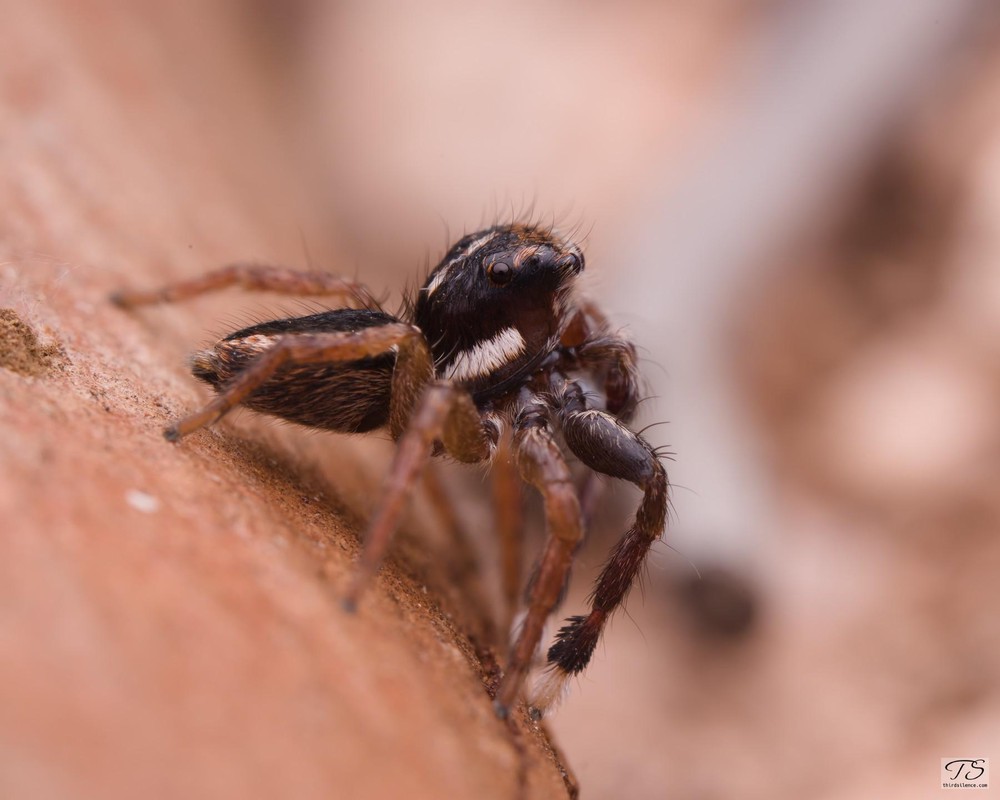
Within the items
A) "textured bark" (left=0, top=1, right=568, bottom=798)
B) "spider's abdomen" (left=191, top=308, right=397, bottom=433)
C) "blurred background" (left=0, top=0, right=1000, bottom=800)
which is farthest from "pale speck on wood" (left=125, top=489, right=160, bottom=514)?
"blurred background" (left=0, top=0, right=1000, bottom=800)

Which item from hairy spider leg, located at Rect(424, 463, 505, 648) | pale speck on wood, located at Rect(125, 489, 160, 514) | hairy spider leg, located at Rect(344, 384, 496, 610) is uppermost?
hairy spider leg, located at Rect(344, 384, 496, 610)

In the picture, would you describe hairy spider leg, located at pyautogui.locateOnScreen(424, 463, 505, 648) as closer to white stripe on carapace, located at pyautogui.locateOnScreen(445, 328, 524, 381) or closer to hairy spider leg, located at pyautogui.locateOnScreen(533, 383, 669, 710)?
hairy spider leg, located at pyautogui.locateOnScreen(533, 383, 669, 710)

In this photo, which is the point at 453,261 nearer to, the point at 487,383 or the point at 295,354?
the point at 487,383

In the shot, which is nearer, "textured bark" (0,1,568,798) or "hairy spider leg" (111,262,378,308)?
"textured bark" (0,1,568,798)

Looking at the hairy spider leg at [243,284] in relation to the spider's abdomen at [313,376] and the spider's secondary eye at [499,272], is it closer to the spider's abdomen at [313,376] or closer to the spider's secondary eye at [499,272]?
the spider's abdomen at [313,376]

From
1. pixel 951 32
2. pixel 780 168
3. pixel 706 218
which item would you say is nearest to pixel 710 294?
pixel 706 218

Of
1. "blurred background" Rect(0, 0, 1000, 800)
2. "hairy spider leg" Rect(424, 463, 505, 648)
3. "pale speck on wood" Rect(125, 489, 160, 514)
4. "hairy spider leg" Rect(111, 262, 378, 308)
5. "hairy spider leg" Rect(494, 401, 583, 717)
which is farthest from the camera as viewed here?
"blurred background" Rect(0, 0, 1000, 800)

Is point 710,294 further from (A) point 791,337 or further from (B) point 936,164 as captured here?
(B) point 936,164
